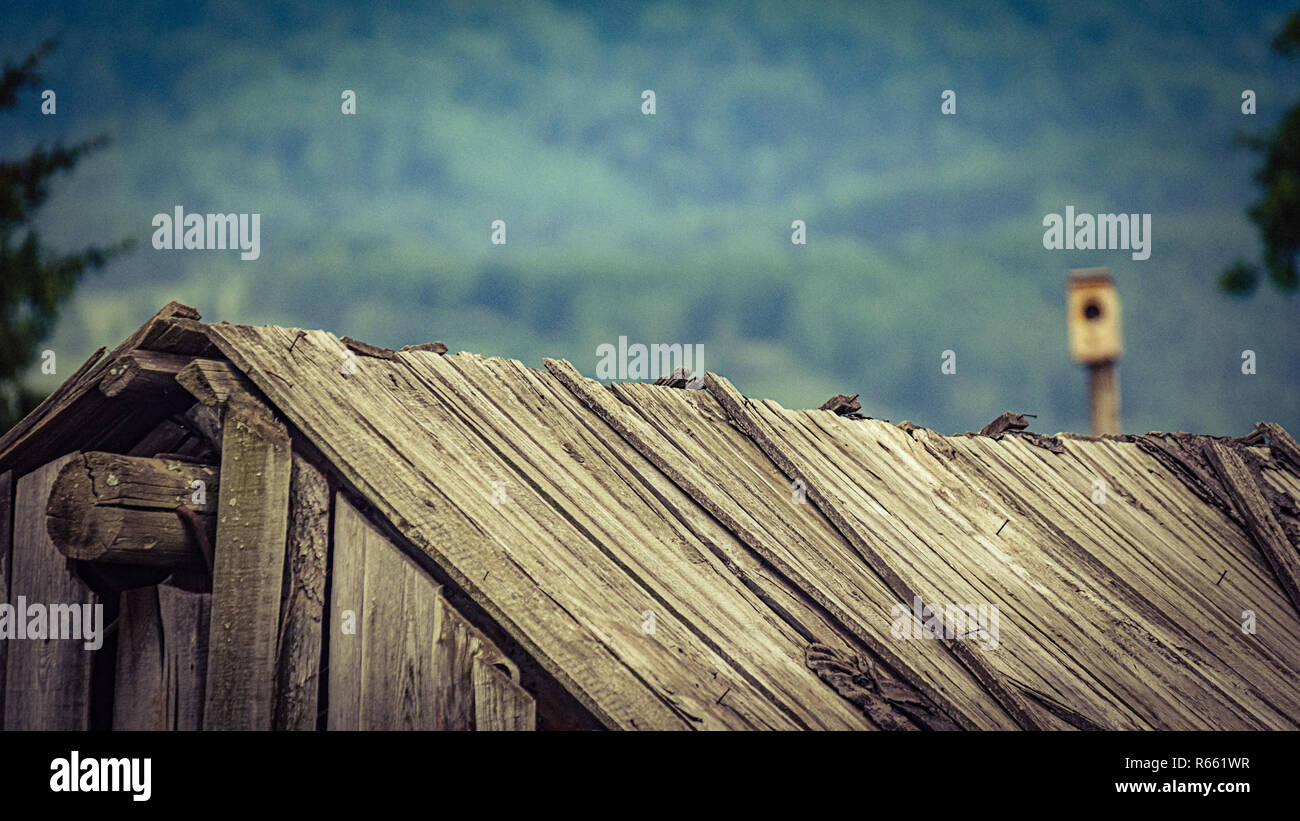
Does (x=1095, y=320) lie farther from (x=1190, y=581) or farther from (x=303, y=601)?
(x=303, y=601)

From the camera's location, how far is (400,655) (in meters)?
5.27

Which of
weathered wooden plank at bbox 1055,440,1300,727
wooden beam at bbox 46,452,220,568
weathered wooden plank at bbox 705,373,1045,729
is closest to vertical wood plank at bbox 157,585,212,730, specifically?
wooden beam at bbox 46,452,220,568

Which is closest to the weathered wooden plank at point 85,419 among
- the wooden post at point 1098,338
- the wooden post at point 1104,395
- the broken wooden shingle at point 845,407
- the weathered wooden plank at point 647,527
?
the weathered wooden plank at point 647,527

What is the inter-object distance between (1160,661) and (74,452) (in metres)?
6.75

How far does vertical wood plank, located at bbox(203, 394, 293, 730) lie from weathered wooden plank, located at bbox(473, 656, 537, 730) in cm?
107

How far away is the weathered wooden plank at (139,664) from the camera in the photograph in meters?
5.88

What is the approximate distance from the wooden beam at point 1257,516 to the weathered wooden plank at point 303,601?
8410 mm

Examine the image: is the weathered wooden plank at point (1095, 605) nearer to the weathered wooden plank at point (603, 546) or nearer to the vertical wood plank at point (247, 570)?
the weathered wooden plank at point (603, 546)

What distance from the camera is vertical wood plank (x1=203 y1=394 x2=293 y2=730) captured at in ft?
17.6

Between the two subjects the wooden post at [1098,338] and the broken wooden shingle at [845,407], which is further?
the wooden post at [1098,338]

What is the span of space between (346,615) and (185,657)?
92 cm

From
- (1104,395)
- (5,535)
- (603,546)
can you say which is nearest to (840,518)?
(603,546)
